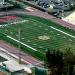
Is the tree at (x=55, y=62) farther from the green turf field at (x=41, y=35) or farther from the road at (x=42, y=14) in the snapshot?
the road at (x=42, y=14)

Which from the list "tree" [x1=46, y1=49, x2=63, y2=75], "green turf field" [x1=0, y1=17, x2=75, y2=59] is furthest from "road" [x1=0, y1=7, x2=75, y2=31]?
"tree" [x1=46, y1=49, x2=63, y2=75]

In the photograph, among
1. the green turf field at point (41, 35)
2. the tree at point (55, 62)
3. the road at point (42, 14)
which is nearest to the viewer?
the tree at point (55, 62)

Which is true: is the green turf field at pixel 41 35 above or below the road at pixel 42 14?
below

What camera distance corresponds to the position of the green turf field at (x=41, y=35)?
147 feet

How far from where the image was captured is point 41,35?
47.7 metres

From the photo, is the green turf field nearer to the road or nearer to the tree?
the road

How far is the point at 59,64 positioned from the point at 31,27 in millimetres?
13760

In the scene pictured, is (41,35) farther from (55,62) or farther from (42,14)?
(55,62)

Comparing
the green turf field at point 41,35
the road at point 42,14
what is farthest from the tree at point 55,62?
the road at point 42,14

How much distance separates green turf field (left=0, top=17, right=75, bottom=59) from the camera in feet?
147

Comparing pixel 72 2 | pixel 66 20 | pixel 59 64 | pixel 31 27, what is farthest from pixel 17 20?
pixel 59 64

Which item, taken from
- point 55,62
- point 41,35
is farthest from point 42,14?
point 55,62

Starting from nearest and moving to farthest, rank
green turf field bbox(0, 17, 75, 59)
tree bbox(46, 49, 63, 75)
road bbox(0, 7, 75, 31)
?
tree bbox(46, 49, 63, 75) < green turf field bbox(0, 17, 75, 59) < road bbox(0, 7, 75, 31)

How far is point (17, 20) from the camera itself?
5175cm
